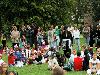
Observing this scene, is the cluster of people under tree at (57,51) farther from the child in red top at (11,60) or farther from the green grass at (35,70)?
the green grass at (35,70)

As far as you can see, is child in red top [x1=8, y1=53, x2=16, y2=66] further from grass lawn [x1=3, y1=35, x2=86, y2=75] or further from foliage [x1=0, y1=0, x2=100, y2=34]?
foliage [x1=0, y1=0, x2=100, y2=34]

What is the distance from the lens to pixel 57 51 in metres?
25.4

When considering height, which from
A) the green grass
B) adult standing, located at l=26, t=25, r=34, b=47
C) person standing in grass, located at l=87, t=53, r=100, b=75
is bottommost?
the green grass

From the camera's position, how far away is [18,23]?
1490 inches

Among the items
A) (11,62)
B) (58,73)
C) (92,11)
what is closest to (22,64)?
(11,62)

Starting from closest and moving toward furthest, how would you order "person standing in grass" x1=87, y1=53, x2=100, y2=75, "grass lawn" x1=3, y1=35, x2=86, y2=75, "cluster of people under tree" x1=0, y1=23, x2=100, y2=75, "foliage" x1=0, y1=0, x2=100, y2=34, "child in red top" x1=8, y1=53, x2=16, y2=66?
"person standing in grass" x1=87, y1=53, x2=100, y2=75 → "grass lawn" x1=3, y1=35, x2=86, y2=75 → "cluster of people under tree" x1=0, y1=23, x2=100, y2=75 → "child in red top" x1=8, y1=53, x2=16, y2=66 → "foliage" x1=0, y1=0, x2=100, y2=34

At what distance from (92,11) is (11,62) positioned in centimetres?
2308

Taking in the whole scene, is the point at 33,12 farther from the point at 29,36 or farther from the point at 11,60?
the point at 11,60

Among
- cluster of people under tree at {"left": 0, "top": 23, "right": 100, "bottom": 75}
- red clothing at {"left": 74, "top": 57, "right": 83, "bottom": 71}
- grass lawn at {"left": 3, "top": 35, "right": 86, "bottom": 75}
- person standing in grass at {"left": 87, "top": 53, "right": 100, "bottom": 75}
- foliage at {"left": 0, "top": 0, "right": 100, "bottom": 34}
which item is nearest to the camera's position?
person standing in grass at {"left": 87, "top": 53, "right": 100, "bottom": 75}

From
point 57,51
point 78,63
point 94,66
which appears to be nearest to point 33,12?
point 57,51

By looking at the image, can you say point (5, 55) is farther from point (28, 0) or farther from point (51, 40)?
point (28, 0)

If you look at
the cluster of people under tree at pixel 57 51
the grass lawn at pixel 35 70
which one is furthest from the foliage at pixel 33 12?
the grass lawn at pixel 35 70

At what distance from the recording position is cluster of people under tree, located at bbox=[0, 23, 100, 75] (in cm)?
2081

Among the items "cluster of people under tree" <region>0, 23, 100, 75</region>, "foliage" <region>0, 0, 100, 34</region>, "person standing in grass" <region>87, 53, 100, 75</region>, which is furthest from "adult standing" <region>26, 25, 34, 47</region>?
"person standing in grass" <region>87, 53, 100, 75</region>
